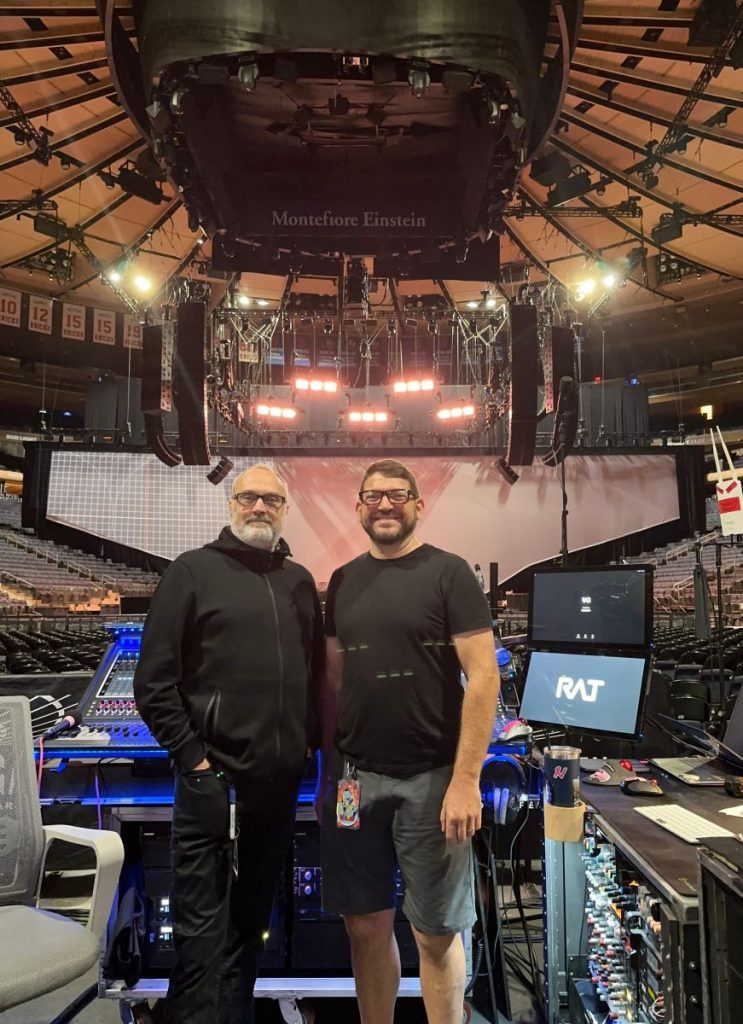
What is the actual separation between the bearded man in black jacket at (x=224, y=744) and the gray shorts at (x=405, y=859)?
225 mm

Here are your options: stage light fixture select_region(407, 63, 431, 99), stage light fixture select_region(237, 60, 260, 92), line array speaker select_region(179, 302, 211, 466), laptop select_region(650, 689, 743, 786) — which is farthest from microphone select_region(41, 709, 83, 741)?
line array speaker select_region(179, 302, 211, 466)

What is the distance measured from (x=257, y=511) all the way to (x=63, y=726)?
4.10 ft

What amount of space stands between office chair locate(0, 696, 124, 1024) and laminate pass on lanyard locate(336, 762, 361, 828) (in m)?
0.68

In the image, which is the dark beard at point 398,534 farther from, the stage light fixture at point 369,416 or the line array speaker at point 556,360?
the stage light fixture at point 369,416

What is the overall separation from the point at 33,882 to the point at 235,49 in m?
3.81

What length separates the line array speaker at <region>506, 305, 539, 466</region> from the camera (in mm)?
8531

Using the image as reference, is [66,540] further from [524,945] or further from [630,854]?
[630,854]

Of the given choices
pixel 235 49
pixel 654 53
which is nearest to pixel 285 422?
pixel 654 53

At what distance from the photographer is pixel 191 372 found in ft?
28.7

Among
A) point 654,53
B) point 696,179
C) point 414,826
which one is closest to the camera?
point 414,826

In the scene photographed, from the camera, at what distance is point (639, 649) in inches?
105

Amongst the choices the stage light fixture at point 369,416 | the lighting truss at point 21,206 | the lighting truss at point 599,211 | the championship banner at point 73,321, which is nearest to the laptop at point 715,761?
the lighting truss at point 599,211

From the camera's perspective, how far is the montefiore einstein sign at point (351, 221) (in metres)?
5.38

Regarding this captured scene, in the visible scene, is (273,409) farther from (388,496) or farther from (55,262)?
(388,496)
